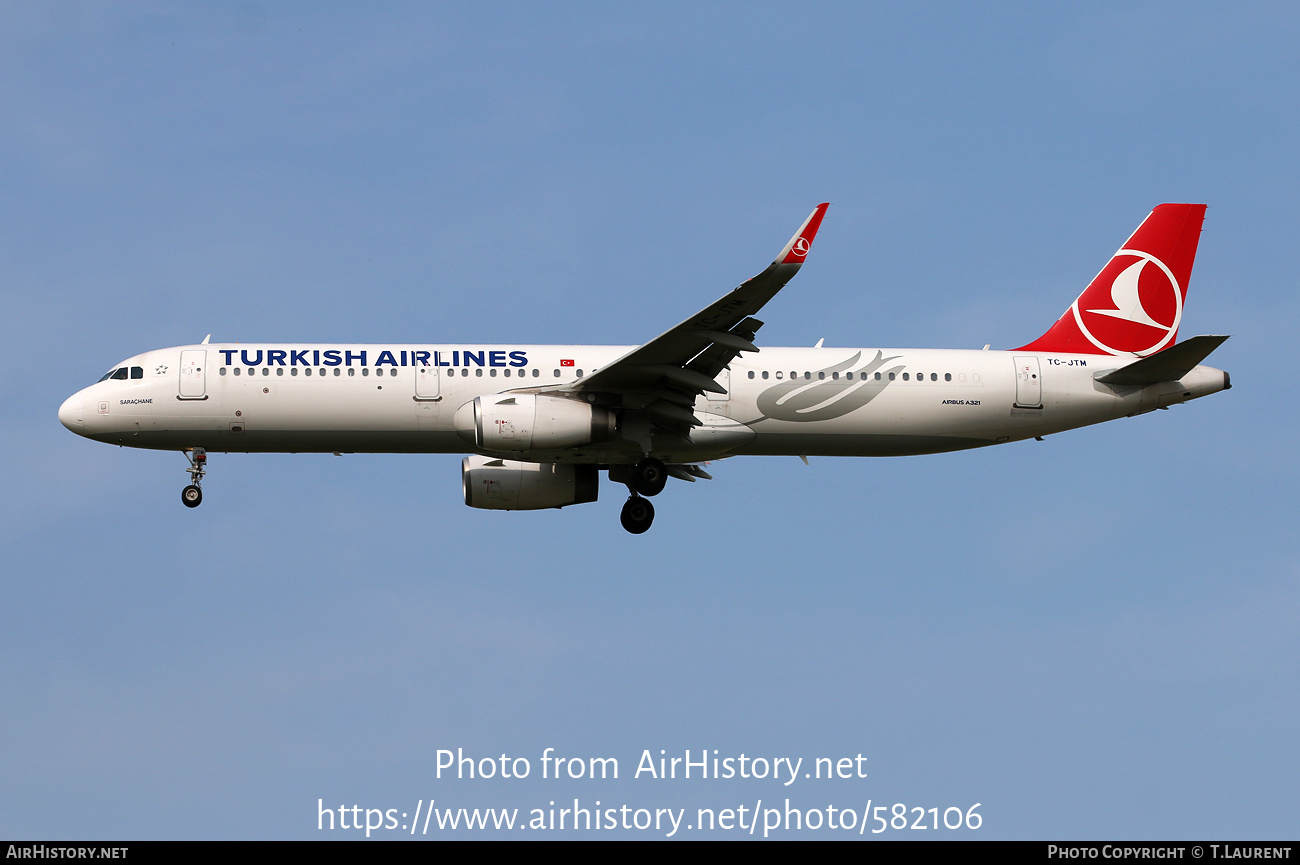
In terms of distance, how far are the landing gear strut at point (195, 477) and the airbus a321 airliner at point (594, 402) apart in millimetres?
58

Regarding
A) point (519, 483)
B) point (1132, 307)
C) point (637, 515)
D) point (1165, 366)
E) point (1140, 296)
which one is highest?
point (1140, 296)

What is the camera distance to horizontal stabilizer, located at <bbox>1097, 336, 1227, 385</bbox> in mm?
31891

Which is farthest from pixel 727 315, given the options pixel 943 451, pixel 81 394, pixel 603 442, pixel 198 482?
pixel 81 394

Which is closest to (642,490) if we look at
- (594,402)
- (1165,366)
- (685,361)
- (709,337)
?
(594,402)

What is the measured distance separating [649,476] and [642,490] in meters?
0.37

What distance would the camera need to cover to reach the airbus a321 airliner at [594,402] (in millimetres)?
31266

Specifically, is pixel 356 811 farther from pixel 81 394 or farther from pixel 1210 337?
pixel 1210 337

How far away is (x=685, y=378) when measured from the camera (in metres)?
30.8

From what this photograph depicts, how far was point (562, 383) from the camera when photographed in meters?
A: 32.8

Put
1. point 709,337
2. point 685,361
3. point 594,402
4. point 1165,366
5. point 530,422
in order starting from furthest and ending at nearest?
point 1165,366, point 594,402, point 685,361, point 530,422, point 709,337

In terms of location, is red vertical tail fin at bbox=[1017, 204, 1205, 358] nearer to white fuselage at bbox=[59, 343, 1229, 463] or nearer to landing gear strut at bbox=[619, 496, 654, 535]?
white fuselage at bbox=[59, 343, 1229, 463]

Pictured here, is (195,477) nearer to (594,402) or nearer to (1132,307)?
(594,402)

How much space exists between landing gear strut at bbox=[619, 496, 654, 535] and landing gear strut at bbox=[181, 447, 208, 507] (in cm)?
980

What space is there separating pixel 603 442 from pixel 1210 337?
1345 cm
